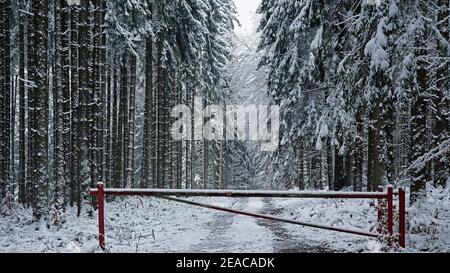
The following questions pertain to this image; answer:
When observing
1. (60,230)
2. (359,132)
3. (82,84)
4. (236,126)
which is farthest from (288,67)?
(236,126)

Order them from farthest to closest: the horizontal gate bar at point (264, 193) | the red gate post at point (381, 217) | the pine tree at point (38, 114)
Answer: the pine tree at point (38, 114)
the red gate post at point (381, 217)
the horizontal gate bar at point (264, 193)

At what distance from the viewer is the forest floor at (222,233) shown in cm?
820

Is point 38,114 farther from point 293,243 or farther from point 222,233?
point 293,243

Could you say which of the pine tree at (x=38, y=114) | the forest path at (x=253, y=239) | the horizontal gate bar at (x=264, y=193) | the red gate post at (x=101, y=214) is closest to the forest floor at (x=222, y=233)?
the forest path at (x=253, y=239)

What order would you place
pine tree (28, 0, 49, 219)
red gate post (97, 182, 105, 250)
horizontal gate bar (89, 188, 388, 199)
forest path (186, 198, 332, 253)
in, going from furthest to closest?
pine tree (28, 0, 49, 219) < forest path (186, 198, 332, 253) < red gate post (97, 182, 105, 250) < horizontal gate bar (89, 188, 388, 199)

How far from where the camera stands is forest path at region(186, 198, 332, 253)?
327 inches

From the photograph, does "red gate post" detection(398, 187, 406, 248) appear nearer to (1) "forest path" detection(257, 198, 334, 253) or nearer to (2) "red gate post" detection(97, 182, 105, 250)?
(1) "forest path" detection(257, 198, 334, 253)

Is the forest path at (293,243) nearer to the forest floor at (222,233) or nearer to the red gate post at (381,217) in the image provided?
the forest floor at (222,233)

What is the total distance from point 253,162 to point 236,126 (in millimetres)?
7781

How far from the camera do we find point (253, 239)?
9.47 metres

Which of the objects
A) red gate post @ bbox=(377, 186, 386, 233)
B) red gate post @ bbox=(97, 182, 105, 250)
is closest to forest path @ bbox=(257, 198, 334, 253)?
red gate post @ bbox=(377, 186, 386, 233)

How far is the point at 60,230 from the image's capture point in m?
10.3

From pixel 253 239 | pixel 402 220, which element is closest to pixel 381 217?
pixel 402 220
